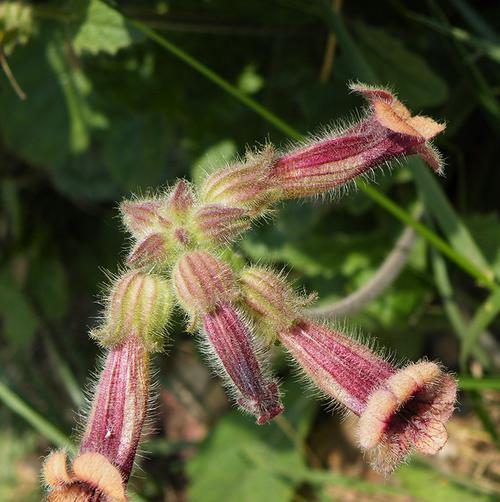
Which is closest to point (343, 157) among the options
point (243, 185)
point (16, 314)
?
point (243, 185)

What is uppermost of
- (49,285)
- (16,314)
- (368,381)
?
(368,381)

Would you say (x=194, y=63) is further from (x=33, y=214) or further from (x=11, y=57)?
(x=33, y=214)

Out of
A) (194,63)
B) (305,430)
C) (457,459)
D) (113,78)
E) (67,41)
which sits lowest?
(305,430)

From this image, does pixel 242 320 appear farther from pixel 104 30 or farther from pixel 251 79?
pixel 251 79

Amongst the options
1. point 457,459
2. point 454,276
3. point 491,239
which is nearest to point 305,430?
point 457,459

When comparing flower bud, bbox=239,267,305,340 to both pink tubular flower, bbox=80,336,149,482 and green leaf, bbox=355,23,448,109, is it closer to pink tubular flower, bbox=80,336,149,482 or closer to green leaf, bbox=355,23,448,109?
pink tubular flower, bbox=80,336,149,482

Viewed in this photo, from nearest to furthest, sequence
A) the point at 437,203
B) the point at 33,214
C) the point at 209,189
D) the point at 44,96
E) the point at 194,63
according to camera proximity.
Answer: the point at 209,189 < the point at 194,63 < the point at 437,203 < the point at 44,96 < the point at 33,214
